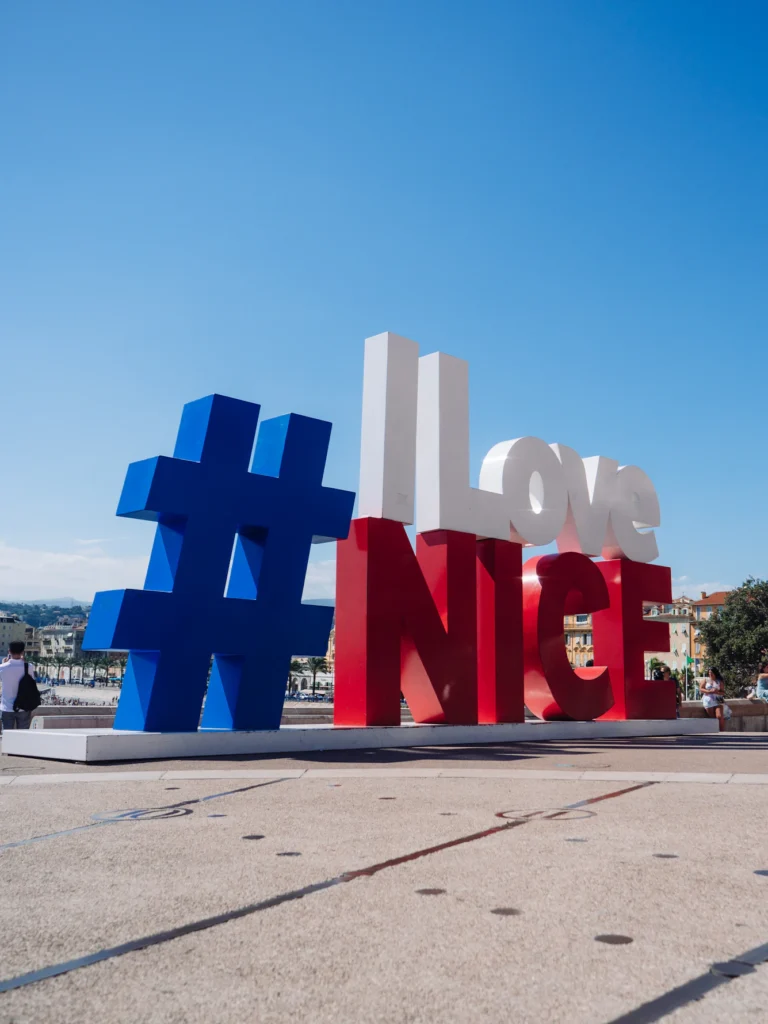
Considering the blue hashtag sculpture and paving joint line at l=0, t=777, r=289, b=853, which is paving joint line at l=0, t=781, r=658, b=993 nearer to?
paving joint line at l=0, t=777, r=289, b=853

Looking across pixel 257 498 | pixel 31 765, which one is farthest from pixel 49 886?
pixel 257 498

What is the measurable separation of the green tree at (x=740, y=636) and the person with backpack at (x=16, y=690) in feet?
175

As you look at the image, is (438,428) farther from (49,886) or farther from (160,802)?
(49,886)

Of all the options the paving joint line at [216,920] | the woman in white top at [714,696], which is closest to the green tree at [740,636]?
the woman in white top at [714,696]

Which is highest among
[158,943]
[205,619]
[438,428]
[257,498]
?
[438,428]

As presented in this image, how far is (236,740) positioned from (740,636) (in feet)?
172

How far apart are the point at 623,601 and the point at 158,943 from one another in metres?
19.3

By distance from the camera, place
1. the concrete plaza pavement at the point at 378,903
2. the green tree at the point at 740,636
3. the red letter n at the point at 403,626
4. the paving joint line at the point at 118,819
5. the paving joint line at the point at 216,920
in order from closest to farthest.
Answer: the concrete plaza pavement at the point at 378,903
the paving joint line at the point at 216,920
the paving joint line at the point at 118,819
the red letter n at the point at 403,626
the green tree at the point at 740,636

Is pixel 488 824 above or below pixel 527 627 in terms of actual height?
below

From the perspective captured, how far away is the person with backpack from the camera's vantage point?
45.5 ft

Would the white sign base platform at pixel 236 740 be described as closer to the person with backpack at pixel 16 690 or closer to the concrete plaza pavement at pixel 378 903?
the person with backpack at pixel 16 690

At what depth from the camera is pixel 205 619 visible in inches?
560

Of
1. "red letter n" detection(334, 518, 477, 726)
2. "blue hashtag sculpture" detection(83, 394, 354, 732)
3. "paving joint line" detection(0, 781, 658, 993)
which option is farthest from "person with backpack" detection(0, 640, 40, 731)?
"paving joint line" detection(0, 781, 658, 993)

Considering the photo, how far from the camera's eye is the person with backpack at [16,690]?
13.9m
